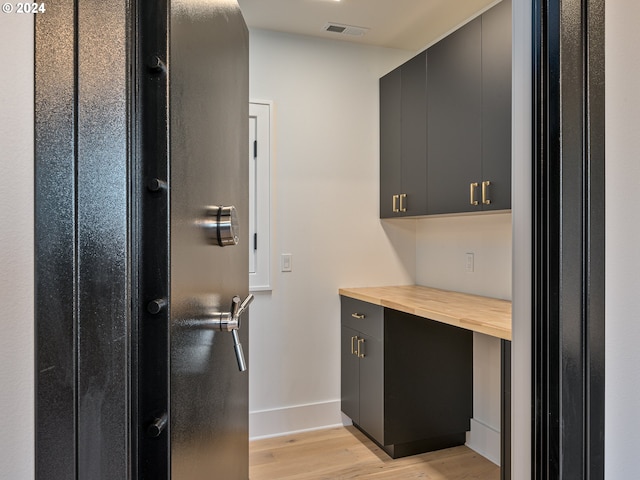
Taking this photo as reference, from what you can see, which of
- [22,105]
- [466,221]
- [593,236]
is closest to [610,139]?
[593,236]

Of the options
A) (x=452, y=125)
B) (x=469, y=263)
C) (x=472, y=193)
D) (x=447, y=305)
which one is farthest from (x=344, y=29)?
(x=447, y=305)

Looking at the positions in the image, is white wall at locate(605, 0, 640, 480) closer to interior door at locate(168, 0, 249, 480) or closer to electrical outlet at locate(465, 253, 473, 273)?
interior door at locate(168, 0, 249, 480)

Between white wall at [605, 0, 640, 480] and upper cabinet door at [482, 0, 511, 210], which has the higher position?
upper cabinet door at [482, 0, 511, 210]

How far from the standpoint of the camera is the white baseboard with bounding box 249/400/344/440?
2744mm

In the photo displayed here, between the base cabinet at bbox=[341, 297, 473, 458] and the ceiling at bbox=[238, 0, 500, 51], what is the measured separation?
1687 millimetres

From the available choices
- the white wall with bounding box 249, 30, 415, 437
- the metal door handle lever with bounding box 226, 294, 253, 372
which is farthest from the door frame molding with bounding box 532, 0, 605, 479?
the white wall with bounding box 249, 30, 415, 437

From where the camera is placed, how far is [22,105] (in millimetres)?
591

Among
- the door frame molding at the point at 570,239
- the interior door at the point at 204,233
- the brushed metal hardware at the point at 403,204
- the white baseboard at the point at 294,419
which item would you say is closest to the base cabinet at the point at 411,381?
the white baseboard at the point at 294,419

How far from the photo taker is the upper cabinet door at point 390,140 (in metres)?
2.80

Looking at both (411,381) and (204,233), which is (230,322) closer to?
(204,233)

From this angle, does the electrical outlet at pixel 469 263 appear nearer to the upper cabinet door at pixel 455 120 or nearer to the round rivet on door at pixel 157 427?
the upper cabinet door at pixel 455 120

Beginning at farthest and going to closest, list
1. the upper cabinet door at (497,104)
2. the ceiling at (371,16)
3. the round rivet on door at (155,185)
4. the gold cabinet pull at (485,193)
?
1. the ceiling at (371,16)
2. the gold cabinet pull at (485,193)
3. the upper cabinet door at (497,104)
4. the round rivet on door at (155,185)

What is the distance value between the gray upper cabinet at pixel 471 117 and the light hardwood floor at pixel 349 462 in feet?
4.56

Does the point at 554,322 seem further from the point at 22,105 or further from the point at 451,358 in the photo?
the point at 451,358
